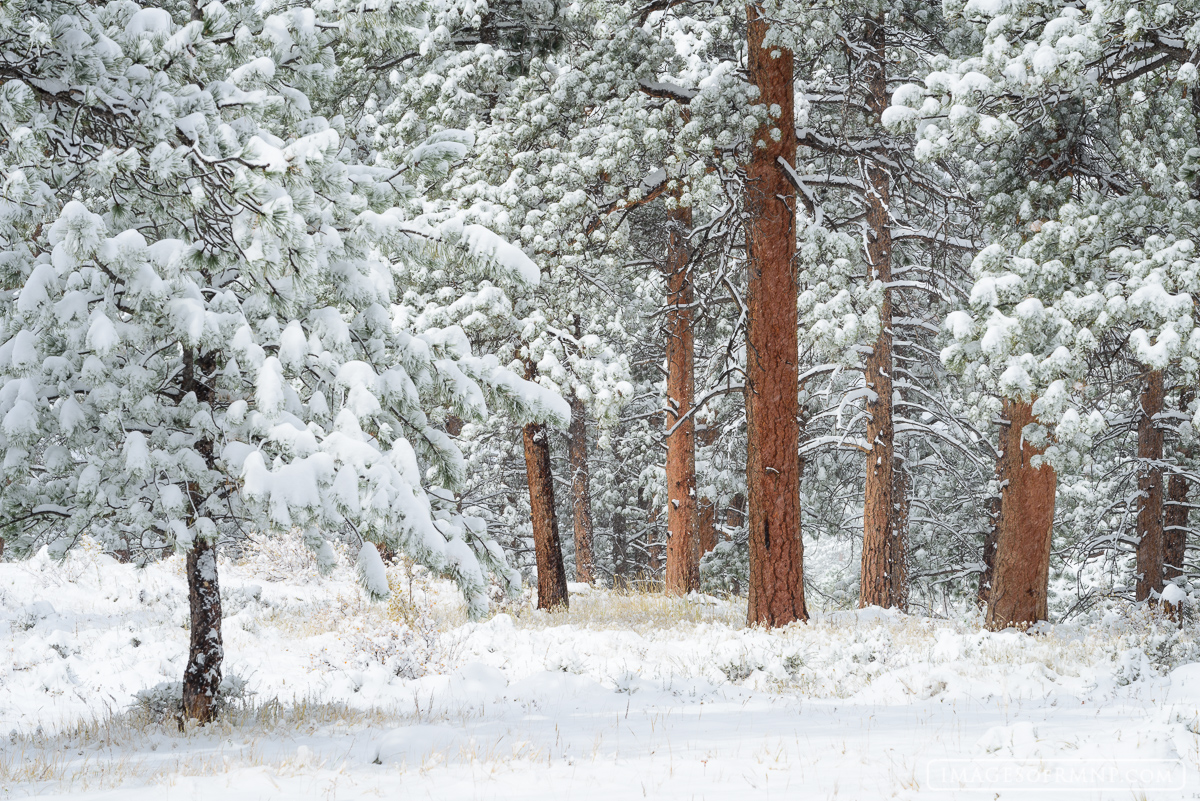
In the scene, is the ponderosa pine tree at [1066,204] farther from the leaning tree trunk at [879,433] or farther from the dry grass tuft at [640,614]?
the dry grass tuft at [640,614]

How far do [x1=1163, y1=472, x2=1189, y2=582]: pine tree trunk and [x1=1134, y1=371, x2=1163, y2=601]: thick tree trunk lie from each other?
4.18 ft

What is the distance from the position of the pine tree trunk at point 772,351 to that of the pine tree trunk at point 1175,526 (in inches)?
357

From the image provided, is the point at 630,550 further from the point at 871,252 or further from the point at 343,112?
the point at 343,112

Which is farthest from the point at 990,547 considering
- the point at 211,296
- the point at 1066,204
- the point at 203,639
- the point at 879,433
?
the point at 211,296

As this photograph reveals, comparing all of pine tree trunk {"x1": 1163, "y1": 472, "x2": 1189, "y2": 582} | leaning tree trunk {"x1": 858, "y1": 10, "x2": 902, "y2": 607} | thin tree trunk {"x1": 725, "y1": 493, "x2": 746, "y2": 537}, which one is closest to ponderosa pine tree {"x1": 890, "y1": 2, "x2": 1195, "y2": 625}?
leaning tree trunk {"x1": 858, "y1": 10, "x2": 902, "y2": 607}

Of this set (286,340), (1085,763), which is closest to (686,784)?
(1085,763)

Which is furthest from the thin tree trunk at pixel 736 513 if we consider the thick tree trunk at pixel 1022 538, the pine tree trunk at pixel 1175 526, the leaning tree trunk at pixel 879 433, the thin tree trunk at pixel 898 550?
the thick tree trunk at pixel 1022 538

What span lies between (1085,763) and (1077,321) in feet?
14.3

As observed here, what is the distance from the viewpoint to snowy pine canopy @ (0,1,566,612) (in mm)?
4418

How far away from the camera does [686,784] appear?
14.6 feet

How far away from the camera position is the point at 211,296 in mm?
5852

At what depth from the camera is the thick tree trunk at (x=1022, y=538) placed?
9.23m

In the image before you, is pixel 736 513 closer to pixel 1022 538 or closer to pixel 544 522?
pixel 544 522

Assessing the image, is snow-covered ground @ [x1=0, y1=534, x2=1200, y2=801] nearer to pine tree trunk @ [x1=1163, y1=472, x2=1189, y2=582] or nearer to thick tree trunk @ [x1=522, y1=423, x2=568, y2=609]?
thick tree trunk @ [x1=522, y1=423, x2=568, y2=609]
